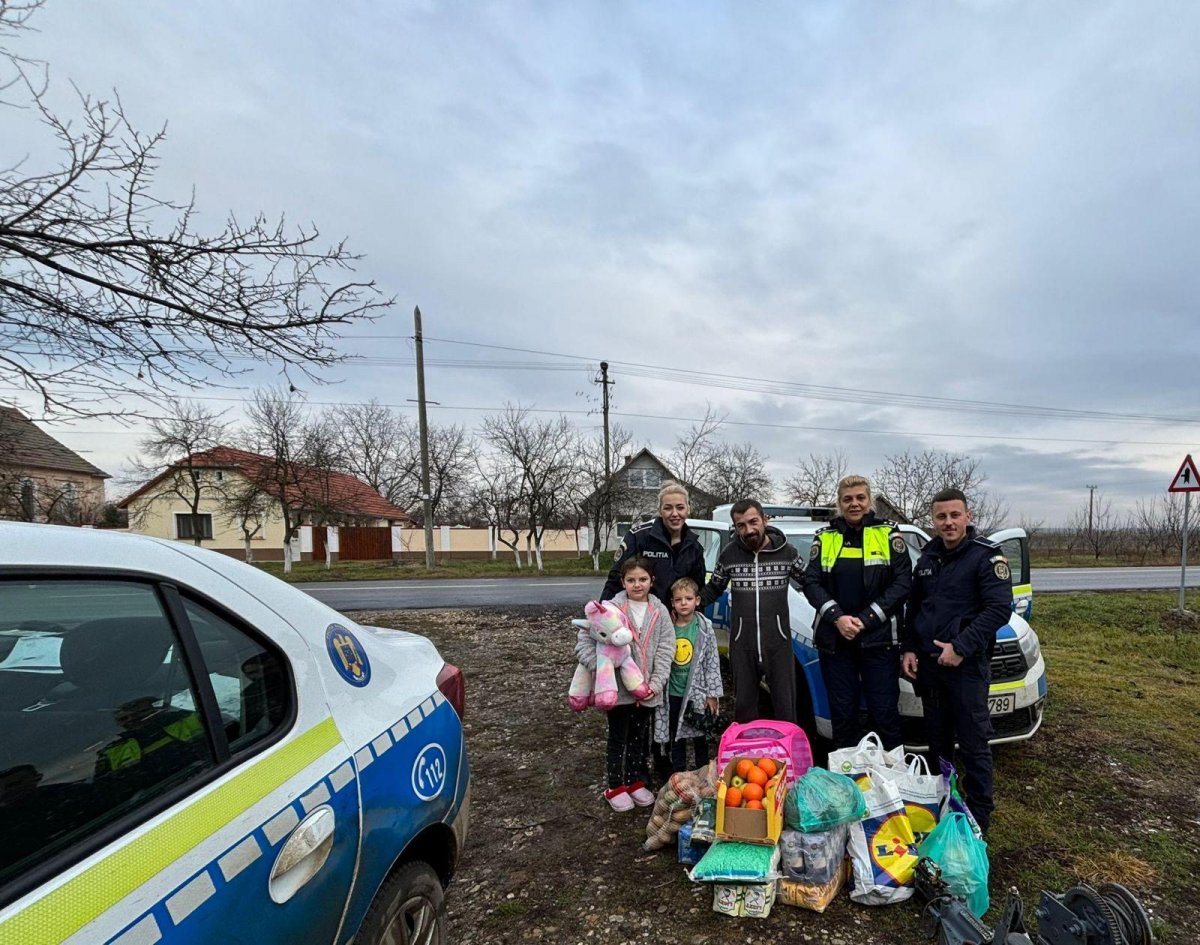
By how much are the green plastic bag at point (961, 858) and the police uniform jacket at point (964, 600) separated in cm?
83

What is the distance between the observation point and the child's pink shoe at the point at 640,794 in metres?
3.61

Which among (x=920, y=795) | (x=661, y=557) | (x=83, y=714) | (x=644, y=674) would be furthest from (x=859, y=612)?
(x=83, y=714)

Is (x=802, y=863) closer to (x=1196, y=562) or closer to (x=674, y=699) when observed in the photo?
(x=674, y=699)

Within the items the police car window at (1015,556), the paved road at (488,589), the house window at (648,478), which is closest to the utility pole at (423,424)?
the paved road at (488,589)

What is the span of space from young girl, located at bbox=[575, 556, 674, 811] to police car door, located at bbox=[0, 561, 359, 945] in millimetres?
2156

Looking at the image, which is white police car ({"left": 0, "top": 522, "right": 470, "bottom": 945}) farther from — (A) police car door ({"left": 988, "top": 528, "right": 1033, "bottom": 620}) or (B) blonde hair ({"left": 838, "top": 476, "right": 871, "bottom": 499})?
(A) police car door ({"left": 988, "top": 528, "right": 1033, "bottom": 620})

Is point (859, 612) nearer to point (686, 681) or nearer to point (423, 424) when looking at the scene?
point (686, 681)

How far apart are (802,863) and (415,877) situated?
176 cm

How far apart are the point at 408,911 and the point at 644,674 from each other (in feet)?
6.31

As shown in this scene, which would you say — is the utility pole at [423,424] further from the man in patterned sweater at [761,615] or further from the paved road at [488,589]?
the man in patterned sweater at [761,615]

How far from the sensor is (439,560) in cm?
3297

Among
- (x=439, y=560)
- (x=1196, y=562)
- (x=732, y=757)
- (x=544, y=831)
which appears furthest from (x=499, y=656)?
(x=1196, y=562)

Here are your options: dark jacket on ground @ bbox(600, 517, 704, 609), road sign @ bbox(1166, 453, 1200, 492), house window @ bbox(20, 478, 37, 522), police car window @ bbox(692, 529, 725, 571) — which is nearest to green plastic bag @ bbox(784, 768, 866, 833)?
dark jacket on ground @ bbox(600, 517, 704, 609)

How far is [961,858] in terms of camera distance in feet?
A: 8.39
